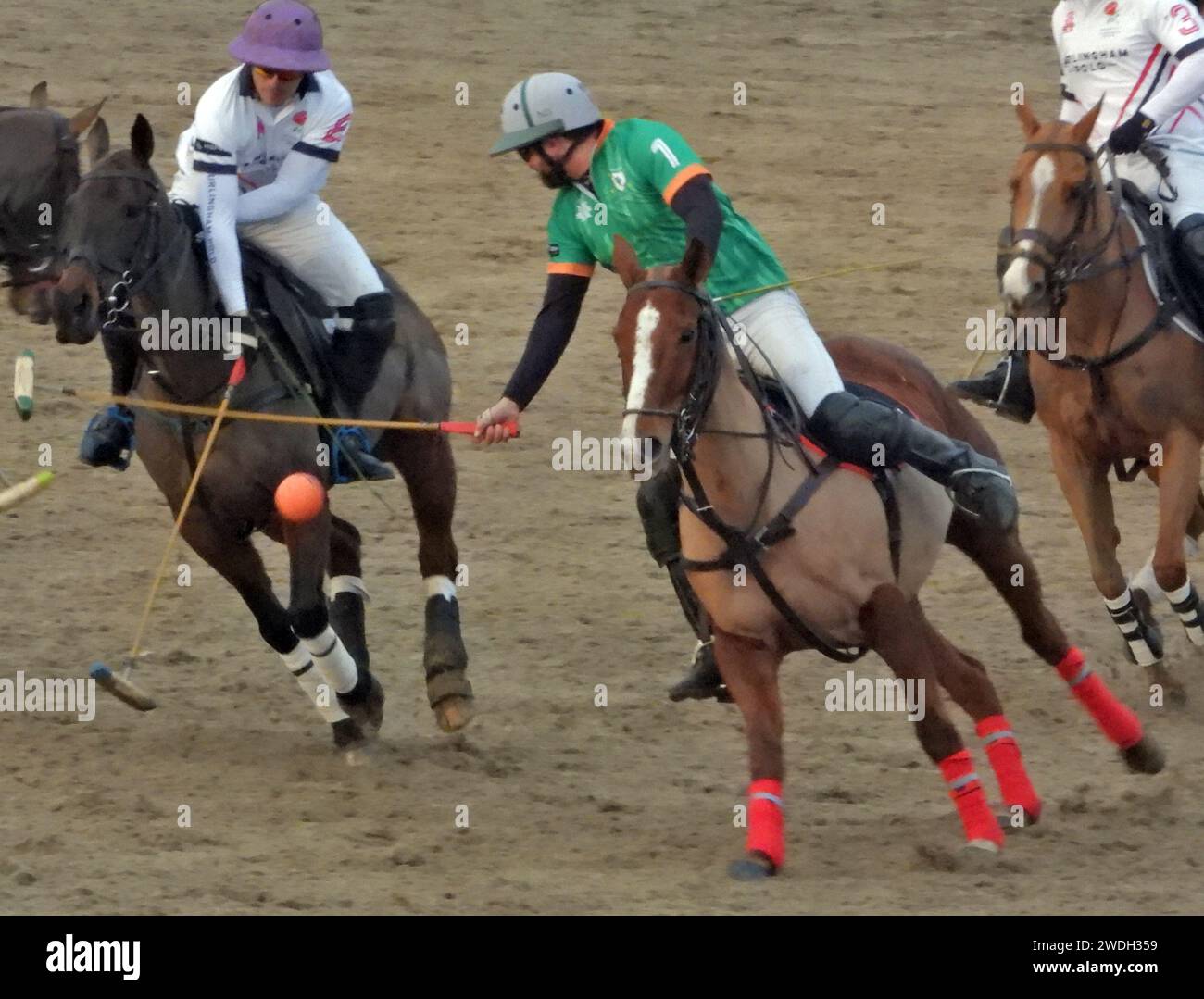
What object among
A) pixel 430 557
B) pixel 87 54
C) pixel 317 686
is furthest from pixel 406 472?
pixel 87 54

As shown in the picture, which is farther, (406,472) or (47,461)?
(47,461)

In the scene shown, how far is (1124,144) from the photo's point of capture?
945cm

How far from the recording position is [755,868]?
7.39 metres

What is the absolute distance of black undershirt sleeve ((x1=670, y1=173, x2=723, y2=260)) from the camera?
7.06 meters

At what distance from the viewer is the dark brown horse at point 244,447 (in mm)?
8289

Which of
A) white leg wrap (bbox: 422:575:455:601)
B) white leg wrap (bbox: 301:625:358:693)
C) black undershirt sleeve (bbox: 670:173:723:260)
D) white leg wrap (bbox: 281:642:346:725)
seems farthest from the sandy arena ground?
black undershirt sleeve (bbox: 670:173:723:260)

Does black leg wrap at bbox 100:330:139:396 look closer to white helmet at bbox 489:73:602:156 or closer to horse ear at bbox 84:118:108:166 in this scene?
horse ear at bbox 84:118:108:166

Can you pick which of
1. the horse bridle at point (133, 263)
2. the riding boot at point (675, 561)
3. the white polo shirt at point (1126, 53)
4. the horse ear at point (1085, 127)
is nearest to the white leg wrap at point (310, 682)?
the riding boot at point (675, 561)

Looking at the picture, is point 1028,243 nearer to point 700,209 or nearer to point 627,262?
point 700,209

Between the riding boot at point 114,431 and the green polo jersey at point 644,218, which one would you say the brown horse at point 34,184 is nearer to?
the riding boot at point 114,431

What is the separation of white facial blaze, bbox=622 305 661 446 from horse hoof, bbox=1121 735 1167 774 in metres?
2.82

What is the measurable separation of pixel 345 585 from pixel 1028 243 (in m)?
3.05
